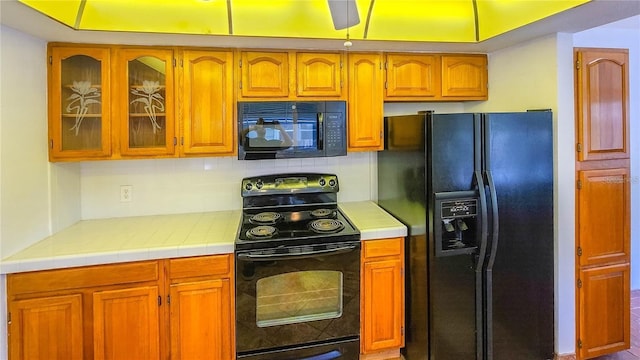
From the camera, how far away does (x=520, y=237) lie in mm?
2297

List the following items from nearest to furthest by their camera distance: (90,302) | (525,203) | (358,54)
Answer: (90,302) < (525,203) < (358,54)

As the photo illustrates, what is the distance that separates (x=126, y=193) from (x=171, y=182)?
1.09ft

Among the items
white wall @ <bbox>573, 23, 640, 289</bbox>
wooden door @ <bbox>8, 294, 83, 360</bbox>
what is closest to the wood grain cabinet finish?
wooden door @ <bbox>8, 294, 83, 360</bbox>

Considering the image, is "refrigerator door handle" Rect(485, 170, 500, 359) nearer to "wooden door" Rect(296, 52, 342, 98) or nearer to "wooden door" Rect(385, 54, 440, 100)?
"wooden door" Rect(385, 54, 440, 100)

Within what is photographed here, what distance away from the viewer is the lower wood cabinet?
1.93m

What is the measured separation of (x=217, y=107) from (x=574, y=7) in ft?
7.05

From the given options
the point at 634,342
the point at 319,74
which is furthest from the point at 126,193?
the point at 634,342

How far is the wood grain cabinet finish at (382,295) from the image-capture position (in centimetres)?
238

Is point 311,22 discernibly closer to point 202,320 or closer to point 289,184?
point 289,184

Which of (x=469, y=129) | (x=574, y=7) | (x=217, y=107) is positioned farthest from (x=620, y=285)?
(x=217, y=107)

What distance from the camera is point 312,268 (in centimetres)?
225

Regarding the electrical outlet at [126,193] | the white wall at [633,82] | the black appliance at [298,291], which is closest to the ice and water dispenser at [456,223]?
the black appliance at [298,291]

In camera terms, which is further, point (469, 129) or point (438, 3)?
point (438, 3)

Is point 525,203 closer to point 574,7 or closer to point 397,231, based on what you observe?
point 397,231
